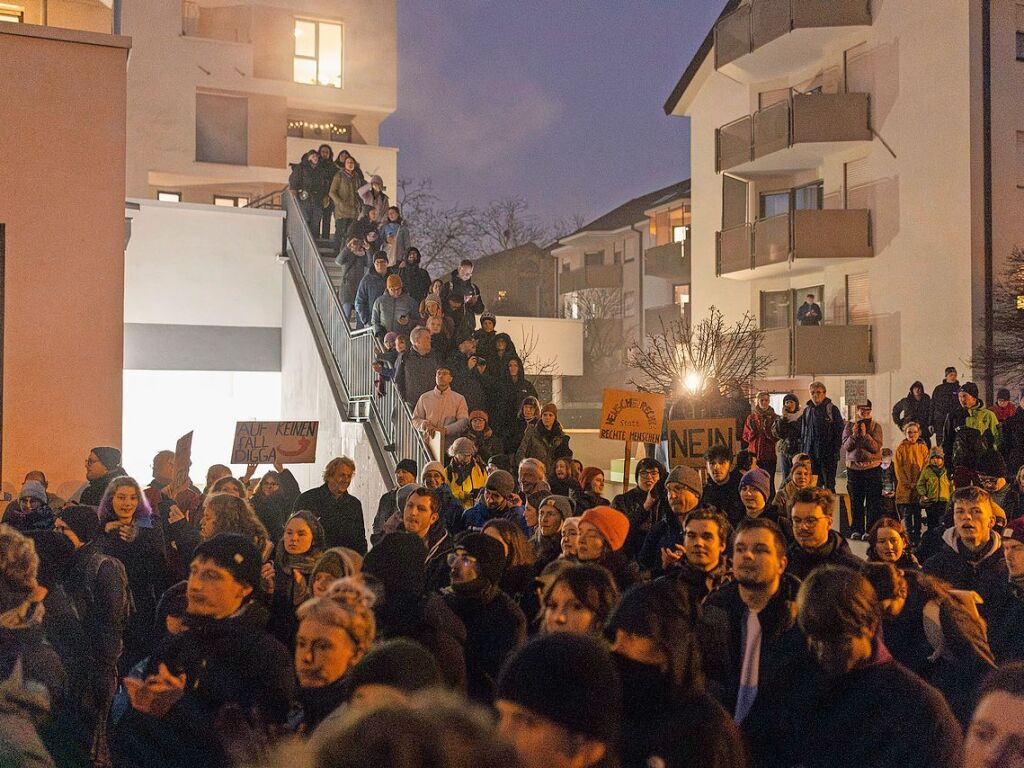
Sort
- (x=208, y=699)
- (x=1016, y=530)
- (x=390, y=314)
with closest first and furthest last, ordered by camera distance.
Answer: (x=208, y=699) → (x=1016, y=530) → (x=390, y=314)

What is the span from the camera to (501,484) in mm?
9016

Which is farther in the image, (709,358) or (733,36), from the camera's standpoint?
(733,36)

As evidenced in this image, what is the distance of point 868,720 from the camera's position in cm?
367

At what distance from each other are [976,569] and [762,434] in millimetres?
9627

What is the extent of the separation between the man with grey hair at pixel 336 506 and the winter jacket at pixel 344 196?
11519mm

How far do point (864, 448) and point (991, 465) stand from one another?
5.64 ft

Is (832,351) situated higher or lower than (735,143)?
lower

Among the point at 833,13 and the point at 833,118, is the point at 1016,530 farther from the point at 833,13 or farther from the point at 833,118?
the point at 833,13

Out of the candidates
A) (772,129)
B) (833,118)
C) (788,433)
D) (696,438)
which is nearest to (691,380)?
(772,129)

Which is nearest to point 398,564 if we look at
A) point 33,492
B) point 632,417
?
point 33,492

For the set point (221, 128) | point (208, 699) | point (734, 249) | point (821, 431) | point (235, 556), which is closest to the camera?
point (208, 699)

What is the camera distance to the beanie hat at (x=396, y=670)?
3.08 m

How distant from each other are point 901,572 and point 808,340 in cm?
2277

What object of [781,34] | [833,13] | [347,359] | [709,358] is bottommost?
[347,359]
